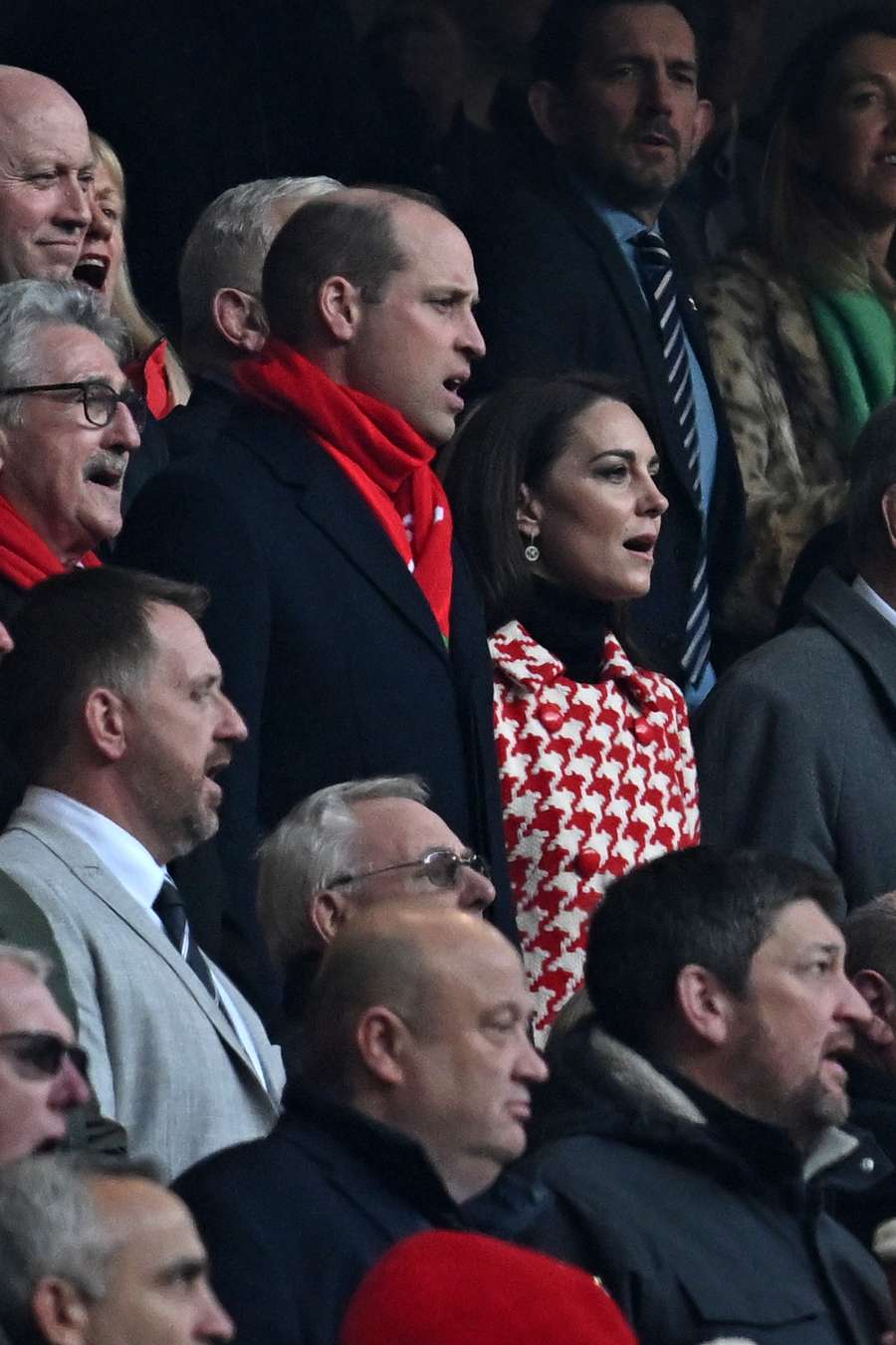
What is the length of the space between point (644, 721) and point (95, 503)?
1143 millimetres

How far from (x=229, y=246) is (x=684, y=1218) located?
226cm

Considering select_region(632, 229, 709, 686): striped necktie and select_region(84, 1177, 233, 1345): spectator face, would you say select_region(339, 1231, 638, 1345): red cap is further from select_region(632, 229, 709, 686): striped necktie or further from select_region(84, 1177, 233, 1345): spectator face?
select_region(632, 229, 709, 686): striped necktie

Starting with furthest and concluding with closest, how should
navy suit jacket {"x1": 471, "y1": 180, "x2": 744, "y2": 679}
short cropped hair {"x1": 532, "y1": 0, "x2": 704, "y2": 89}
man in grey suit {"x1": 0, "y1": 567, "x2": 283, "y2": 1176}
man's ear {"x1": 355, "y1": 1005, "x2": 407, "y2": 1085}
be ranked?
short cropped hair {"x1": 532, "y1": 0, "x2": 704, "y2": 89} < navy suit jacket {"x1": 471, "y1": 180, "x2": 744, "y2": 679} < man in grey suit {"x1": 0, "y1": 567, "x2": 283, "y2": 1176} < man's ear {"x1": 355, "y1": 1005, "x2": 407, "y2": 1085}

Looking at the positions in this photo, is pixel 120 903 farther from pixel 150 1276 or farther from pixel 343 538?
pixel 150 1276

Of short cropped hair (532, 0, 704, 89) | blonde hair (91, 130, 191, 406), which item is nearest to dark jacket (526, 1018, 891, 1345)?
blonde hair (91, 130, 191, 406)

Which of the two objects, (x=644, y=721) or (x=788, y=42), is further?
(x=788, y=42)

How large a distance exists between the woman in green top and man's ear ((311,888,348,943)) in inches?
98.7

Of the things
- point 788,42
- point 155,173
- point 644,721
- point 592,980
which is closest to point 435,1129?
point 592,980

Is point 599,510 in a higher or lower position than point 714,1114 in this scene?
higher

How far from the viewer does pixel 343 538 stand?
5.61m

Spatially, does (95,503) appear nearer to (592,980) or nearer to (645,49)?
(592,980)

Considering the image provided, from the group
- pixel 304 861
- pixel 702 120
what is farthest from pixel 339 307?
pixel 702 120

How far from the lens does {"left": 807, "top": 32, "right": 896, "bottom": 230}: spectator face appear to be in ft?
26.0

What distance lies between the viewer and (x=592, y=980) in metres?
4.88
